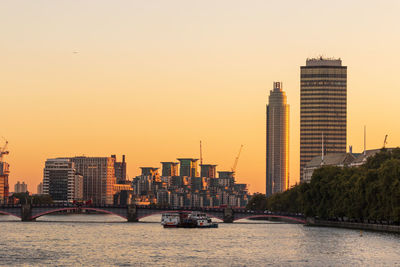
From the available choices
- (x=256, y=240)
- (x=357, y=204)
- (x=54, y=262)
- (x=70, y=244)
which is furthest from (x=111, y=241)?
(x=357, y=204)

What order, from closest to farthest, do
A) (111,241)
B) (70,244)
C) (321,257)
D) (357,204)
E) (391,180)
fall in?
(321,257) < (70,244) < (111,241) < (391,180) < (357,204)

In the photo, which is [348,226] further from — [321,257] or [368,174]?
[321,257]

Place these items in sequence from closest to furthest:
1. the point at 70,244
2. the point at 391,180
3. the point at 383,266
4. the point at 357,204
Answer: the point at 383,266 < the point at 70,244 < the point at 391,180 < the point at 357,204

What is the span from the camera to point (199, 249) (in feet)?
460

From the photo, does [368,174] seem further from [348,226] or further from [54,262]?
[54,262]

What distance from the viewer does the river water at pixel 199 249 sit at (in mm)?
118775

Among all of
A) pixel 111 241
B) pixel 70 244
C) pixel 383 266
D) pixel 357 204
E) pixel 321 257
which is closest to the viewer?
pixel 383 266

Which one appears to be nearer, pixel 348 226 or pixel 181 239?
pixel 181 239

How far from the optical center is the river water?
390 feet

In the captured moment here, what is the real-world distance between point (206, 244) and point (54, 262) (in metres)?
40.5

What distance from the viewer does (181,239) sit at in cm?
16700

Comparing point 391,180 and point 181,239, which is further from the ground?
point 391,180

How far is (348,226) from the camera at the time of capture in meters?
199

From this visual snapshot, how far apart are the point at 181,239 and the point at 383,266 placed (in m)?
60.4
